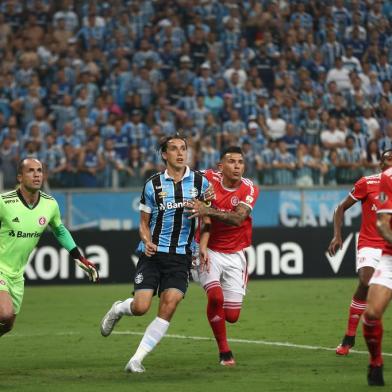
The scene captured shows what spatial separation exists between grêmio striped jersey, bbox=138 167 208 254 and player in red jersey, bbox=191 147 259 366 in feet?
1.67

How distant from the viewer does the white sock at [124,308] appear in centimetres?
1019

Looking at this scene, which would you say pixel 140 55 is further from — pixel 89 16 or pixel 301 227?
pixel 301 227

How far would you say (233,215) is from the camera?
1069 cm

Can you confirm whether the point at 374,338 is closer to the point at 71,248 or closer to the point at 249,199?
the point at 249,199

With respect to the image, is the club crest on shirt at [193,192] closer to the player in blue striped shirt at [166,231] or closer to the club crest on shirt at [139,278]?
the player in blue striped shirt at [166,231]

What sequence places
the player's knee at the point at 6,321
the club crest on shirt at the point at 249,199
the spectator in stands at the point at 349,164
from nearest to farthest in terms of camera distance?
1. the player's knee at the point at 6,321
2. the club crest on shirt at the point at 249,199
3. the spectator in stands at the point at 349,164

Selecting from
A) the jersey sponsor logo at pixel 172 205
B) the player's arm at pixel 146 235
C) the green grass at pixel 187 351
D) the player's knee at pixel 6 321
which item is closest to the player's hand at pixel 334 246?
the green grass at pixel 187 351

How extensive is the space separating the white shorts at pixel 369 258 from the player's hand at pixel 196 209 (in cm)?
205

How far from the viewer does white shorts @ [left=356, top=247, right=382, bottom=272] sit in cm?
1126

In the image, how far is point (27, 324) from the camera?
1501cm

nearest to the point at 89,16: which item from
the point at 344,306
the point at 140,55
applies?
the point at 140,55

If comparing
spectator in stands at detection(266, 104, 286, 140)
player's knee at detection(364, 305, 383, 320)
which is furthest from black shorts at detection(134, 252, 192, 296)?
spectator in stands at detection(266, 104, 286, 140)

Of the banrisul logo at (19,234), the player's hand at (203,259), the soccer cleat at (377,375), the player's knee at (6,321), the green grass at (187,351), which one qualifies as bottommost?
the green grass at (187,351)

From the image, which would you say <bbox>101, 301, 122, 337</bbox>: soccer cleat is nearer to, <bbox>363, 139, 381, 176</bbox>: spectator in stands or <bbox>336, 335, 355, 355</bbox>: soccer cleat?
<bbox>336, 335, 355, 355</bbox>: soccer cleat
